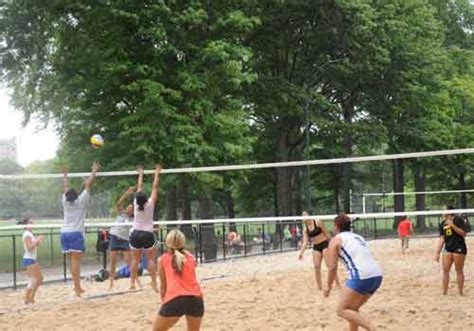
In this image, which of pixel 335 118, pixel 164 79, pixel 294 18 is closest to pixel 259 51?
pixel 294 18

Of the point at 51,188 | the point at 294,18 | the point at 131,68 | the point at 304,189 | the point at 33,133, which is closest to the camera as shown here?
the point at 51,188

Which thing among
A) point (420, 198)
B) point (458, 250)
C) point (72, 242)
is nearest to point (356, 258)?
point (458, 250)

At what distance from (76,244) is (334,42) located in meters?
22.0

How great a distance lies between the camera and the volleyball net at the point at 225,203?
1167 centimetres

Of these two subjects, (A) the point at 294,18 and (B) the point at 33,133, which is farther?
(A) the point at 294,18

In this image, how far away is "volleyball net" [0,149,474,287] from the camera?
1167 cm

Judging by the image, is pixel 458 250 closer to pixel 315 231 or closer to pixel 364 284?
pixel 315 231

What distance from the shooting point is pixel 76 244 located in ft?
34.1

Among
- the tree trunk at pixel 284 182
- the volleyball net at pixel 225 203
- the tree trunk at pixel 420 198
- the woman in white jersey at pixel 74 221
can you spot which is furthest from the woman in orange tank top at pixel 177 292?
the tree trunk at pixel 420 198

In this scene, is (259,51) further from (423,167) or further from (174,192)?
(423,167)

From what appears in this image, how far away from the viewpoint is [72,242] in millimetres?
10383

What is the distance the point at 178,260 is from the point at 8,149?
2088cm

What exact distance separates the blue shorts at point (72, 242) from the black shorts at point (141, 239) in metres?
0.71

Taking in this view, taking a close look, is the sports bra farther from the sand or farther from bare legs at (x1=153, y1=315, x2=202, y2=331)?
bare legs at (x1=153, y1=315, x2=202, y2=331)
